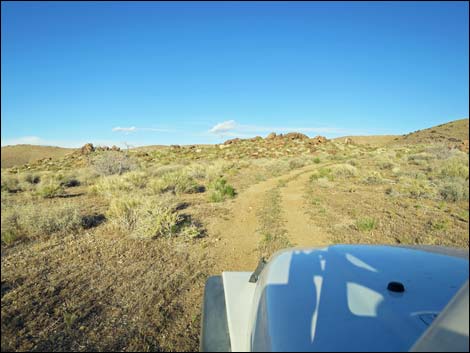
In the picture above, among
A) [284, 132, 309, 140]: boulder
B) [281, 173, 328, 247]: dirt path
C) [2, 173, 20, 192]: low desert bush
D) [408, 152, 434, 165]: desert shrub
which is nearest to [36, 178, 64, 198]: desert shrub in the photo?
[2, 173, 20, 192]: low desert bush

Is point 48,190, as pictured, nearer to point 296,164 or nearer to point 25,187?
point 25,187

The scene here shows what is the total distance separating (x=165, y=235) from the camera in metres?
6.45

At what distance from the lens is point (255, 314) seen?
5.67ft

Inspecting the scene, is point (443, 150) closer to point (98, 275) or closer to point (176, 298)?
point (176, 298)

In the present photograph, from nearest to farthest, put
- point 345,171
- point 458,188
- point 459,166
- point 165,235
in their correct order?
point 459,166
point 458,188
point 165,235
point 345,171

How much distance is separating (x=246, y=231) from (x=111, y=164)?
1220 cm

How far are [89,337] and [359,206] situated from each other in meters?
8.36

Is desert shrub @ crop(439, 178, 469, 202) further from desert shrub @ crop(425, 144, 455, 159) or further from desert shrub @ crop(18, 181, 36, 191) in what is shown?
desert shrub @ crop(18, 181, 36, 191)

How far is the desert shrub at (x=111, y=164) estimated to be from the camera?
53.0 ft

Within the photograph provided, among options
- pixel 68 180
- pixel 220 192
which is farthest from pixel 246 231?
pixel 68 180

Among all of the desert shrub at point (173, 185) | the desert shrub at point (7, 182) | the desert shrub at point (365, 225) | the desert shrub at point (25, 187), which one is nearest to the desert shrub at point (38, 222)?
the desert shrub at point (7, 182)

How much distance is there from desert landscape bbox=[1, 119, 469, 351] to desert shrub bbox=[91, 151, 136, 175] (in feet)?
11.9

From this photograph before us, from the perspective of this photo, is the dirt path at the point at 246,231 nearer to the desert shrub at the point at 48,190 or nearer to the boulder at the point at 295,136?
the desert shrub at the point at 48,190

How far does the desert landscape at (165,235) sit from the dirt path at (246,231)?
0.04 metres
